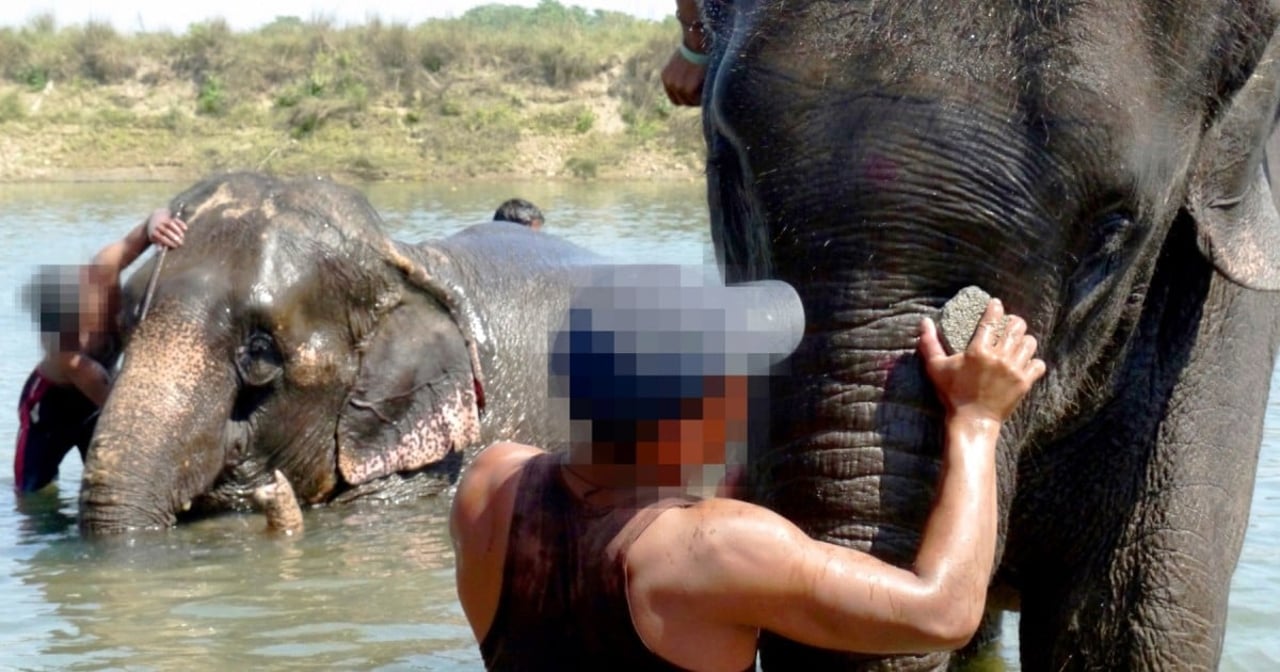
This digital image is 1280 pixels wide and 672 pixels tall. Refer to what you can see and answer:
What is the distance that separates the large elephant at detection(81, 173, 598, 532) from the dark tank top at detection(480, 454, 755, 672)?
566cm

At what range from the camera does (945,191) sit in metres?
3.98

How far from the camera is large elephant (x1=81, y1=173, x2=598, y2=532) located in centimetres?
961

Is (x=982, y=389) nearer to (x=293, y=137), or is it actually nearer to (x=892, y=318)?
(x=892, y=318)

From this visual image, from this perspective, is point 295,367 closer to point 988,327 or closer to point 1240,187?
point 1240,187

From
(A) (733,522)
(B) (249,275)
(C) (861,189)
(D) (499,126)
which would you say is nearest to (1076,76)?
(C) (861,189)

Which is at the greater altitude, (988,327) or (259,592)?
(988,327)

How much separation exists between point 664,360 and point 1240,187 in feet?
5.69

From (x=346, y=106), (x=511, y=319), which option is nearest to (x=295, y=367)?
(x=511, y=319)

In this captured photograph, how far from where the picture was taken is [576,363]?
145 inches

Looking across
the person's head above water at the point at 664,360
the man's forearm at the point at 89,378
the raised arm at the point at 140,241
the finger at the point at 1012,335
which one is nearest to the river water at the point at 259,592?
the man's forearm at the point at 89,378

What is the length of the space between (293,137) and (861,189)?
3384 cm

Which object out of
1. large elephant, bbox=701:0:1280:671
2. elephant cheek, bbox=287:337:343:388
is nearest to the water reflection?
elephant cheek, bbox=287:337:343:388

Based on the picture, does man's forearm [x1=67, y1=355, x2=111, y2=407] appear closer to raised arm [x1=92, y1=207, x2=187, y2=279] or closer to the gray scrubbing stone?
raised arm [x1=92, y1=207, x2=187, y2=279]

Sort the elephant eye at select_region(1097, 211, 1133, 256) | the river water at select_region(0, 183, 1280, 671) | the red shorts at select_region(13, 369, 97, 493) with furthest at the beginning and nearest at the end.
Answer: the red shorts at select_region(13, 369, 97, 493), the river water at select_region(0, 183, 1280, 671), the elephant eye at select_region(1097, 211, 1133, 256)
